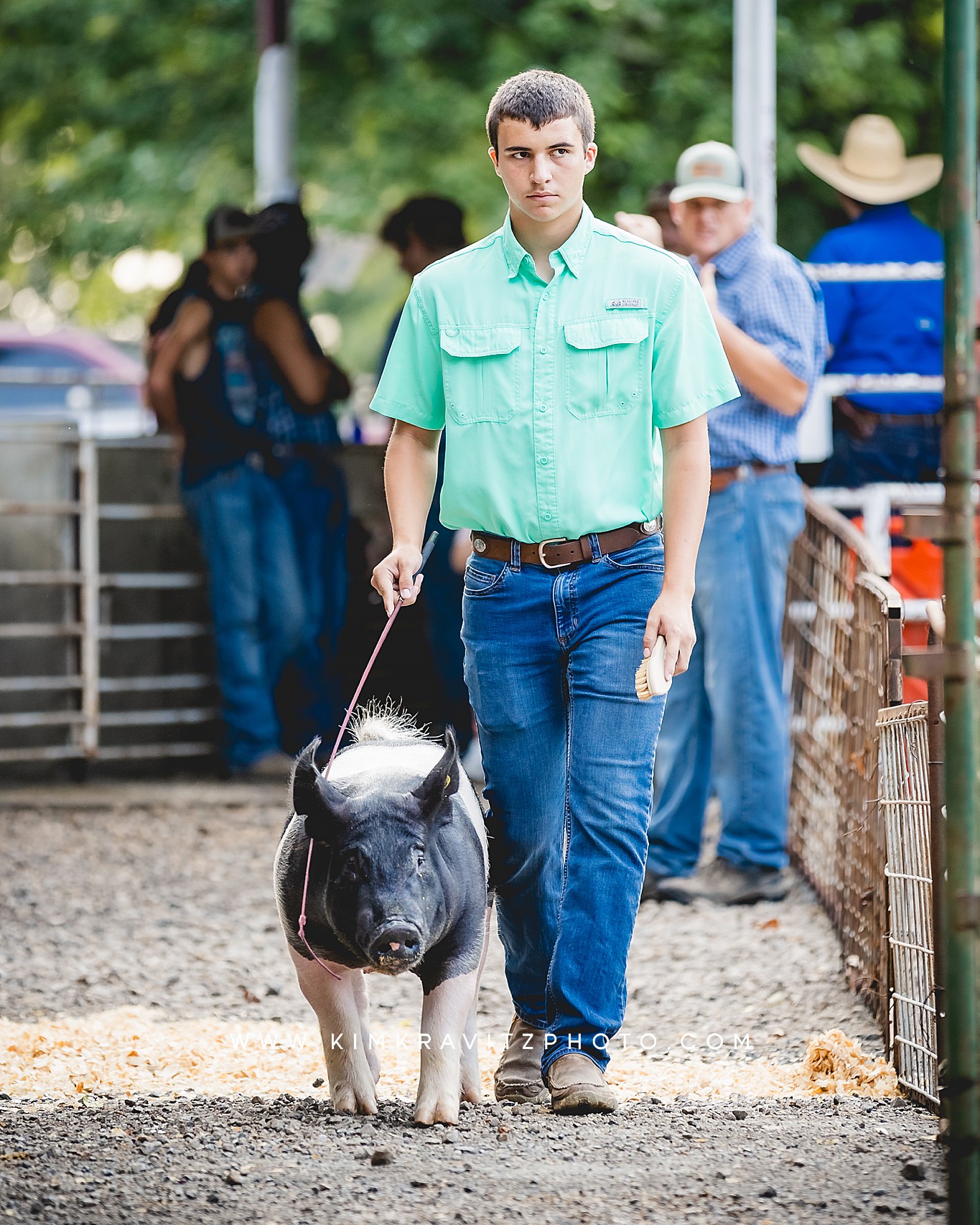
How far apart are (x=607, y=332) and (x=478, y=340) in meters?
0.29

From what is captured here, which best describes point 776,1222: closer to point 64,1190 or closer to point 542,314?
point 64,1190

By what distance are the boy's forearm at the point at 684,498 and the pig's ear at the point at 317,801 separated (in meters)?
0.84

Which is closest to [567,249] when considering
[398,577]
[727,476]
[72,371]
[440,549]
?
[398,577]

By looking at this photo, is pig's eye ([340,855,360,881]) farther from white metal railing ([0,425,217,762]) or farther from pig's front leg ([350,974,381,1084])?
white metal railing ([0,425,217,762])

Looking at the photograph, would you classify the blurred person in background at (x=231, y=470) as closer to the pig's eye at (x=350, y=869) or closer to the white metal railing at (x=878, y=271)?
the white metal railing at (x=878, y=271)

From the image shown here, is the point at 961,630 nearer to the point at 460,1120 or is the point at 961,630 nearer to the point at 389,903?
the point at 389,903

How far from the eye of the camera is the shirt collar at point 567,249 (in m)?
4.14

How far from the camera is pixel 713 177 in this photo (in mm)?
6836

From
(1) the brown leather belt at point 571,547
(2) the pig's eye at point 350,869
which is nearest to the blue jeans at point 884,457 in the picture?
(1) the brown leather belt at point 571,547

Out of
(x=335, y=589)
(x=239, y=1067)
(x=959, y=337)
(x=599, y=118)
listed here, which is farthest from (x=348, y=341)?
(x=959, y=337)

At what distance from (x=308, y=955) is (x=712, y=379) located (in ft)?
5.10

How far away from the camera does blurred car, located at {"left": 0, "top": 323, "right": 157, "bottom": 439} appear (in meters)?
18.2

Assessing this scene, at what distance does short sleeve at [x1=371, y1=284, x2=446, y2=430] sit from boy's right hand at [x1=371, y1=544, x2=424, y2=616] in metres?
0.35

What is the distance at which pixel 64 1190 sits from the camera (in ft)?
11.6
